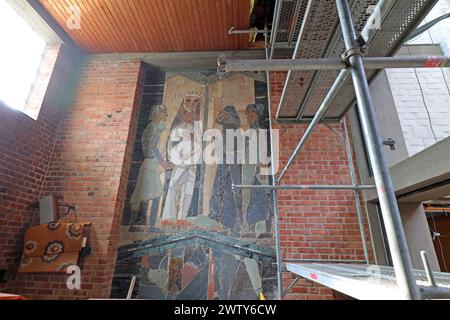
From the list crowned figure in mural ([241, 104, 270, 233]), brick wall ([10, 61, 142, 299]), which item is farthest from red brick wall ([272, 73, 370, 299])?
brick wall ([10, 61, 142, 299])

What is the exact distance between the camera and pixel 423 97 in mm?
3172

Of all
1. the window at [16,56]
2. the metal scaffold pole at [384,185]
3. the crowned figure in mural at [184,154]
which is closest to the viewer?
the metal scaffold pole at [384,185]

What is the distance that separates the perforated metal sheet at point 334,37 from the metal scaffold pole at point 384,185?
2.41 ft

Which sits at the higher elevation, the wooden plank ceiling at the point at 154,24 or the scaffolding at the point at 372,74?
the wooden plank ceiling at the point at 154,24

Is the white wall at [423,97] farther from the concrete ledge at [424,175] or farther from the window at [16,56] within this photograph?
the window at [16,56]

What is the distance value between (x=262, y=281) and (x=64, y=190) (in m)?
2.81

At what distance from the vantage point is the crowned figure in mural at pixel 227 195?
9.93 feet

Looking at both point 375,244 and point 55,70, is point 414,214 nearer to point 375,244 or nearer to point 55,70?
point 375,244

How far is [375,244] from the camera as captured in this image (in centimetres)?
268

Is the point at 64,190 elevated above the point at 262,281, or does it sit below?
above

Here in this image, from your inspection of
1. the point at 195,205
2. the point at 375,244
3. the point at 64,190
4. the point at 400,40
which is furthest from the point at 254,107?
the point at 64,190

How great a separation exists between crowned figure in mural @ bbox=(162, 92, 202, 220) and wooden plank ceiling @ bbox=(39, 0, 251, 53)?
0.91m

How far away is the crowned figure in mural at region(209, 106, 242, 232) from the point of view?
3.03 m

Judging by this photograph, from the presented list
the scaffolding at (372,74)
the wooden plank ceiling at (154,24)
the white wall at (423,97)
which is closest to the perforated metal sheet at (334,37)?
the scaffolding at (372,74)
